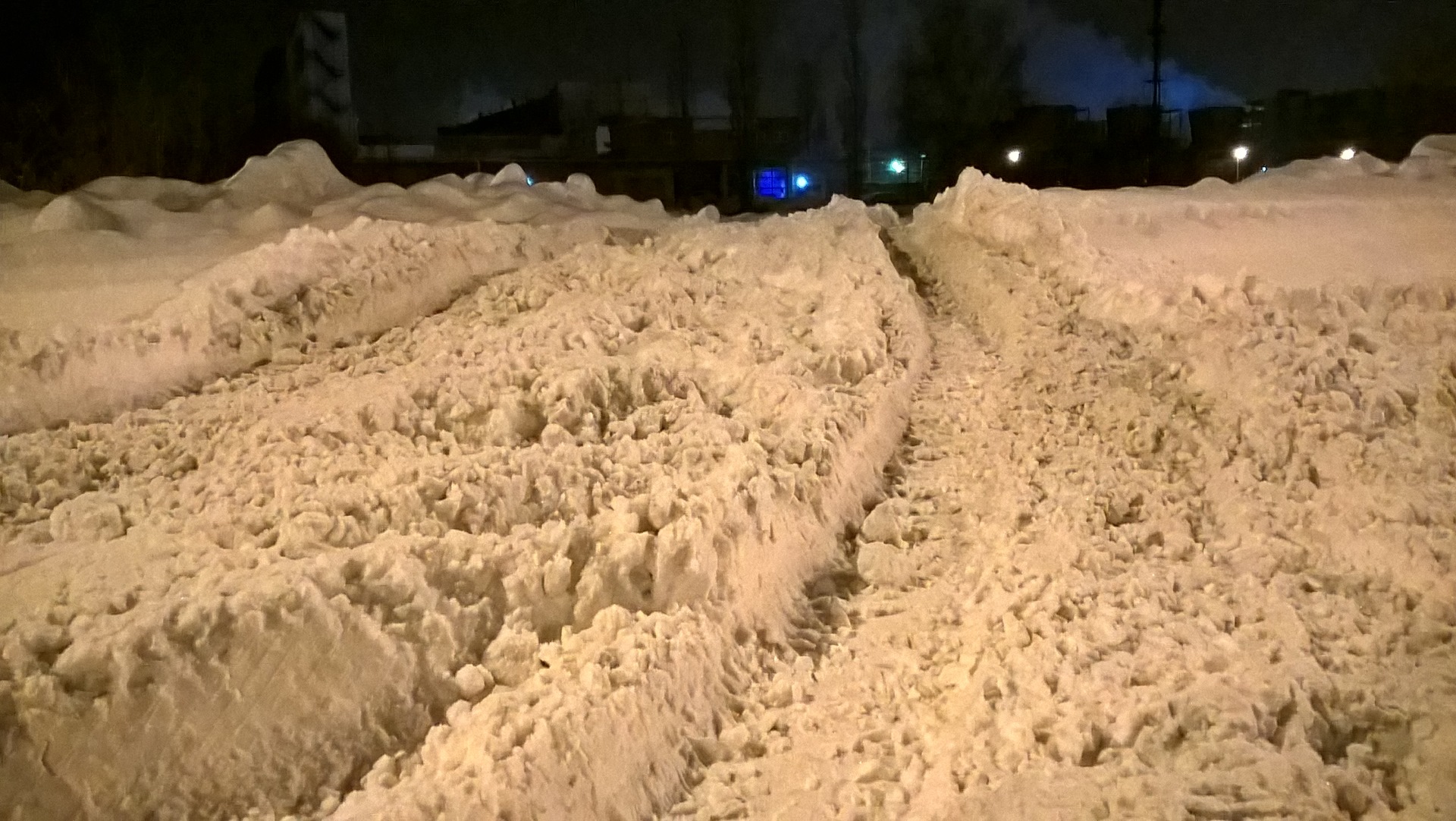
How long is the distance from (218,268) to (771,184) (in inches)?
587

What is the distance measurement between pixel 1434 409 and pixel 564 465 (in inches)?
151

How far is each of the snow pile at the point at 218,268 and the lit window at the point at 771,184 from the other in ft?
38.3

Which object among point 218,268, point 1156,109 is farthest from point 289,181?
point 1156,109

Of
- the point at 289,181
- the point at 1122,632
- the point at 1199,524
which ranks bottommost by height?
the point at 1122,632

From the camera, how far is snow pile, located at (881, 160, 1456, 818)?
8.54 ft

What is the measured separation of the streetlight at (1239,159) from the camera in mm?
18047

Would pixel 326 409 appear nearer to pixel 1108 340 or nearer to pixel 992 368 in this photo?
pixel 992 368

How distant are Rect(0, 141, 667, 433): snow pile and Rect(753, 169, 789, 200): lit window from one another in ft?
38.3

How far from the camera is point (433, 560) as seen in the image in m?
3.01

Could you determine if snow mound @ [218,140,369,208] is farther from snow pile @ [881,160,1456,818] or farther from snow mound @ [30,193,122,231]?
snow pile @ [881,160,1456,818]

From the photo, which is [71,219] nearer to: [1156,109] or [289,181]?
[289,181]

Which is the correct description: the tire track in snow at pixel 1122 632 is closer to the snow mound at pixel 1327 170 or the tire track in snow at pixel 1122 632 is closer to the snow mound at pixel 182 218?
the snow mound at pixel 182 218

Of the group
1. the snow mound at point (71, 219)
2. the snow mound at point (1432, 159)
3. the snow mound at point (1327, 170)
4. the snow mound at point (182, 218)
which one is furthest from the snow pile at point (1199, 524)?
the snow mound at point (71, 219)

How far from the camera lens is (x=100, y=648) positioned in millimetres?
2402
